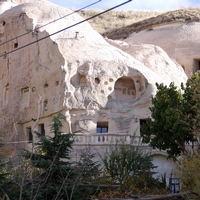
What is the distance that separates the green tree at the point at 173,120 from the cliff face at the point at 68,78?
7.33 m

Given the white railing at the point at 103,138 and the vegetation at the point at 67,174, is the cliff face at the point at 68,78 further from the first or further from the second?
the vegetation at the point at 67,174

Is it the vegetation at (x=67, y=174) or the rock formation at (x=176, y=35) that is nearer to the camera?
the vegetation at (x=67, y=174)

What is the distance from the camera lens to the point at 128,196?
895 inches

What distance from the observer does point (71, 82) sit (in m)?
34.3

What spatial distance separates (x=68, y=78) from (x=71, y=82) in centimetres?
28

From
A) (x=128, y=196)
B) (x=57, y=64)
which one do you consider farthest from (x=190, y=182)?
(x=57, y=64)

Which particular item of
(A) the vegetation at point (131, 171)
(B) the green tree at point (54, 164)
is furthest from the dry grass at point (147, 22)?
(B) the green tree at point (54, 164)

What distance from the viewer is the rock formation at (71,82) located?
33.7 metres

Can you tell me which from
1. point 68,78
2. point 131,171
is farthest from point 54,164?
point 68,78

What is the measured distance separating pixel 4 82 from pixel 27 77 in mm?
2033

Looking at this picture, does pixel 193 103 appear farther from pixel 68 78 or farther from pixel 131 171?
pixel 68 78

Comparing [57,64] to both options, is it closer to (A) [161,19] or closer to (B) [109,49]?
(B) [109,49]

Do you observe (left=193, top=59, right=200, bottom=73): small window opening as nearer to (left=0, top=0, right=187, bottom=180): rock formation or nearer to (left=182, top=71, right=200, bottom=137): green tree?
(left=0, top=0, right=187, bottom=180): rock formation

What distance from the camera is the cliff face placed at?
33.8 metres
